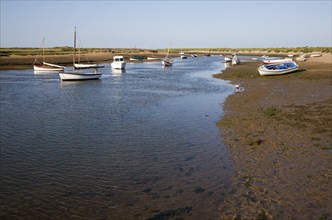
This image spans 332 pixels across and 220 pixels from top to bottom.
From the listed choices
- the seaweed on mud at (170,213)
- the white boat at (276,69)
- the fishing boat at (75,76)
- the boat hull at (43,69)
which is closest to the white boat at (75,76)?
the fishing boat at (75,76)

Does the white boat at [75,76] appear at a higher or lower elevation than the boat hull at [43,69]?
lower

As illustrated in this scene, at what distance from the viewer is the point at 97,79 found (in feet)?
146

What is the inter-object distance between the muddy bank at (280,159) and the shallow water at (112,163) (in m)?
0.59

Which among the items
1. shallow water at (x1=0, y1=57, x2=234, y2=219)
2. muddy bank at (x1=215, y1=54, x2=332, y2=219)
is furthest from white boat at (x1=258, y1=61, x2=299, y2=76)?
shallow water at (x1=0, y1=57, x2=234, y2=219)

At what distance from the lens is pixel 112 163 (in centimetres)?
1123

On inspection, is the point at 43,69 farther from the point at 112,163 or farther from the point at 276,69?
the point at 112,163

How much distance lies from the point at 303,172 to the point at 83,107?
16610 millimetres

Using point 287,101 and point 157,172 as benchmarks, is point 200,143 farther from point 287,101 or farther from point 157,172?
point 287,101

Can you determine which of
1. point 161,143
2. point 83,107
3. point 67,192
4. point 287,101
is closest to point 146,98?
point 83,107

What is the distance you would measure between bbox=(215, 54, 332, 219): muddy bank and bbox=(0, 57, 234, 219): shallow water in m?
0.59

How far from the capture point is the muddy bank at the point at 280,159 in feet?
25.5

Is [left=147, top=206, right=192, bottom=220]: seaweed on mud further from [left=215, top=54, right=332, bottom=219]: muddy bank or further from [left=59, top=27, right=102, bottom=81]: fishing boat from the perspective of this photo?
[left=59, top=27, right=102, bottom=81]: fishing boat

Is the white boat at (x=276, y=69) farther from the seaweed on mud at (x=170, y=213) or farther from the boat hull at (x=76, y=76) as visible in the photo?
the seaweed on mud at (x=170, y=213)

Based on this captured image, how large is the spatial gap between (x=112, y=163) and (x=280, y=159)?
5807 millimetres
